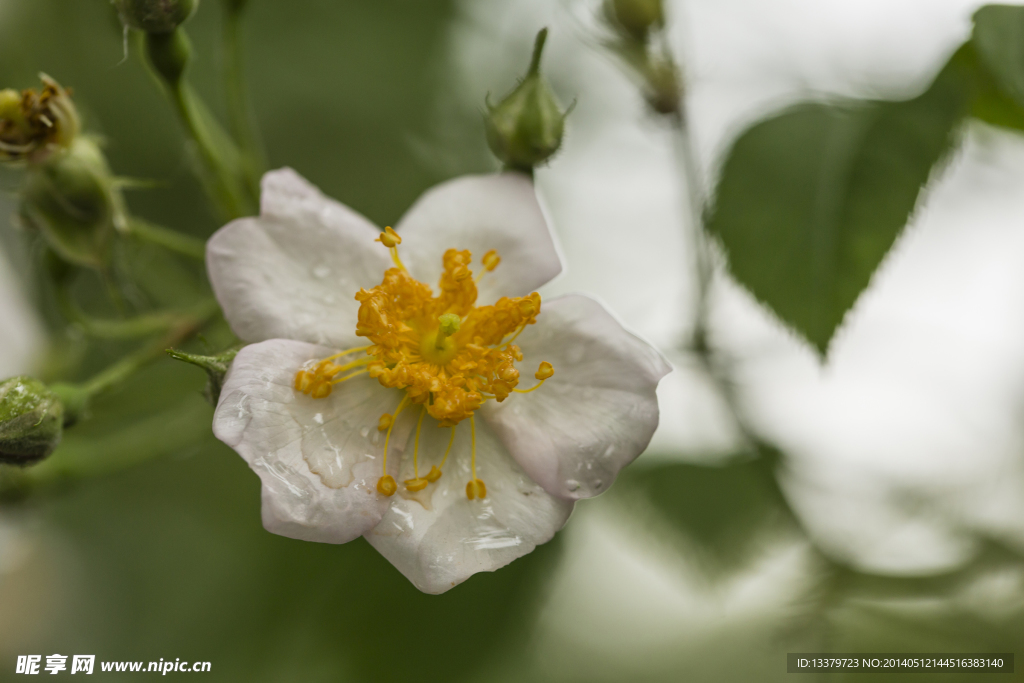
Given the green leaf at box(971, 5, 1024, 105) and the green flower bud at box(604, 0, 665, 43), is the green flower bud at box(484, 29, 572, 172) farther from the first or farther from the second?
the green leaf at box(971, 5, 1024, 105)

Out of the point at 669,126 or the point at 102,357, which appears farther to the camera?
the point at 102,357

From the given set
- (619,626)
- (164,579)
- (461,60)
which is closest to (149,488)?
(164,579)

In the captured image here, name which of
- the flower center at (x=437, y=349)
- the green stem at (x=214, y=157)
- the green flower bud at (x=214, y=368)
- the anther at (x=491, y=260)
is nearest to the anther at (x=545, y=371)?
the flower center at (x=437, y=349)

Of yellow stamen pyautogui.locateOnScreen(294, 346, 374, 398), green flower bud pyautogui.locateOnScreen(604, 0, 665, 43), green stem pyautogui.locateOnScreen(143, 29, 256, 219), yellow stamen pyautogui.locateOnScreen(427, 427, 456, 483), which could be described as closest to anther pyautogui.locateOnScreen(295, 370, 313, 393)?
yellow stamen pyautogui.locateOnScreen(294, 346, 374, 398)

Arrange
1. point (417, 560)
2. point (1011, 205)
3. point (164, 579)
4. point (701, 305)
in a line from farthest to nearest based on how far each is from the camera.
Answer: point (164, 579)
point (1011, 205)
point (701, 305)
point (417, 560)

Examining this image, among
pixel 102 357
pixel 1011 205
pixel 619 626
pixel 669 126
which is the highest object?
pixel 669 126

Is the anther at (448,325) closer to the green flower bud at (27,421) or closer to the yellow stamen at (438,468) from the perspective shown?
the yellow stamen at (438,468)

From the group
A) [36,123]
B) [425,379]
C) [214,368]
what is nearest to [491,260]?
[425,379]

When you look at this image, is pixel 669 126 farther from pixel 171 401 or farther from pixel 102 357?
pixel 102 357
